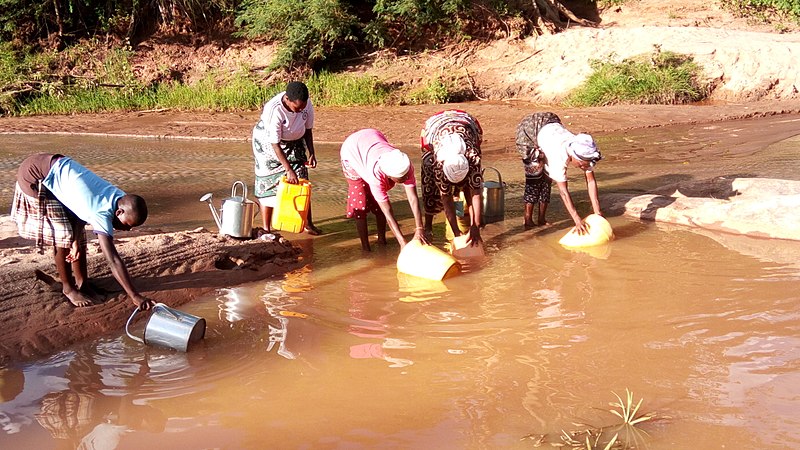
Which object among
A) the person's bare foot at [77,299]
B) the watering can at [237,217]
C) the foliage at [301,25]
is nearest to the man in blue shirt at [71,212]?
the person's bare foot at [77,299]

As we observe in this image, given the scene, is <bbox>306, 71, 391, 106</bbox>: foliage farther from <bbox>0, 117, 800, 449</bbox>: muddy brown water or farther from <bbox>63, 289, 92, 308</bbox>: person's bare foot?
<bbox>63, 289, 92, 308</bbox>: person's bare foot

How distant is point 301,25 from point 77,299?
10234 mm

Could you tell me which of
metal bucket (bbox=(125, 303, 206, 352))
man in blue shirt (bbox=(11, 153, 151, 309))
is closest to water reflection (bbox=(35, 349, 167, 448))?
metal bucket (bbox=(125, 303, 206, 352))

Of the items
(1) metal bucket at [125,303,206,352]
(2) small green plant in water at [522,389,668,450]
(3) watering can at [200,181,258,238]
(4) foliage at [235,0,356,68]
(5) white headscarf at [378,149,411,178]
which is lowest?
(2) small green plant in water at [522,389,668,450]

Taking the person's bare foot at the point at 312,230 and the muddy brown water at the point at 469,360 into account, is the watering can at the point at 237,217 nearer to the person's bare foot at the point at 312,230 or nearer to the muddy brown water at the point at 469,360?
the muddy brown water at the point at 469,360

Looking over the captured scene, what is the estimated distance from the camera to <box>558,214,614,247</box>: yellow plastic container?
608 cm

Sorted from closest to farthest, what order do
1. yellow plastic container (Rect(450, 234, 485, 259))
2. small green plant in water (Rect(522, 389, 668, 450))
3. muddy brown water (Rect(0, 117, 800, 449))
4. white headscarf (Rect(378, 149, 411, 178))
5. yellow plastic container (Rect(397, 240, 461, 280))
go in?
small green plant in water (Rect(522, 389, 668, 450)), muddy brown water (Rect(0, 117, 800, 449)), white headscarf (Rect(378, 149, 411, 178)), yellow plastic container (Rect(397, 240, 461, 280)), yellow plastic container (Rect(450, 234, 485, 259))

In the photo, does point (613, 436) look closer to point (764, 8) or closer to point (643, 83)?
point (643, 83)

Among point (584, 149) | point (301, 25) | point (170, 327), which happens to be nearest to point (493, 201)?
point (584, 149)

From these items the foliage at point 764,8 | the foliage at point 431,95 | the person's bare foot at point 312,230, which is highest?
the foliage at point 764,8

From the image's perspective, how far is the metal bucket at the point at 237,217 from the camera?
580 cm

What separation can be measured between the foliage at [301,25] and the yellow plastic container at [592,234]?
911 cm

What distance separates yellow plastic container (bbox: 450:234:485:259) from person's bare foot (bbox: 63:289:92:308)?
8.22 ft

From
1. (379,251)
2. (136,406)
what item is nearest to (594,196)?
(379,251)
